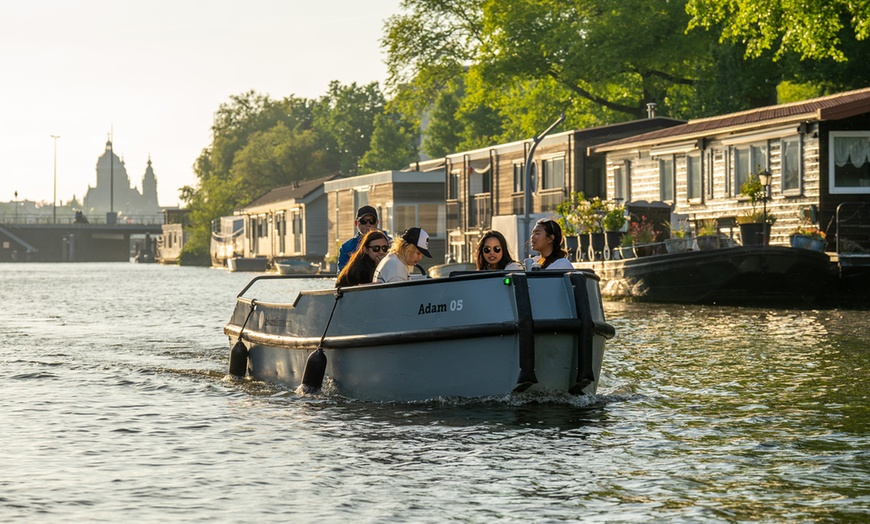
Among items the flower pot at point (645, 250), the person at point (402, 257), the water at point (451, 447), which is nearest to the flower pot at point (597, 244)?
the flower pot at point (645, 250)

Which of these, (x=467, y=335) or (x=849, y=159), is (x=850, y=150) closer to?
(x=849, y=159)

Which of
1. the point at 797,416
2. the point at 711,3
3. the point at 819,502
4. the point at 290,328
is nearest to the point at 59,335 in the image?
the point at 290,328

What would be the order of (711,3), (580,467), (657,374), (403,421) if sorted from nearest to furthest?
(580,467), (403,421), (657,374), (711,3)

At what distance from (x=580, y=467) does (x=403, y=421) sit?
2.61m

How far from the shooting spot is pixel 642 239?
110ft

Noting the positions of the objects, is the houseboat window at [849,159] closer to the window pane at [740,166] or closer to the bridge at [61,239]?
the window pane at [740,166]

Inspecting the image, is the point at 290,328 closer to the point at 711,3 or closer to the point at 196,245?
the point at 711,3

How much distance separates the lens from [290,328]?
14.4 m

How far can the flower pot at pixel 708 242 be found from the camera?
100 ft

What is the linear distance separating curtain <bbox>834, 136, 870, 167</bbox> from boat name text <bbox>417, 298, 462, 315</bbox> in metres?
21.7

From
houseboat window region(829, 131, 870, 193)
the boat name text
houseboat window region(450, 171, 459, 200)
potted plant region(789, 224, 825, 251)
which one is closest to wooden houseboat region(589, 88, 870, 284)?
houseboat window region(829, 131, 870, 193)

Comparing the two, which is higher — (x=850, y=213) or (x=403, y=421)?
(x=850, y=213)

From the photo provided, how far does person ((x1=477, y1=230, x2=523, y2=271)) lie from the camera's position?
13359 mm

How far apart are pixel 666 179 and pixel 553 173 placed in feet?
31.5
